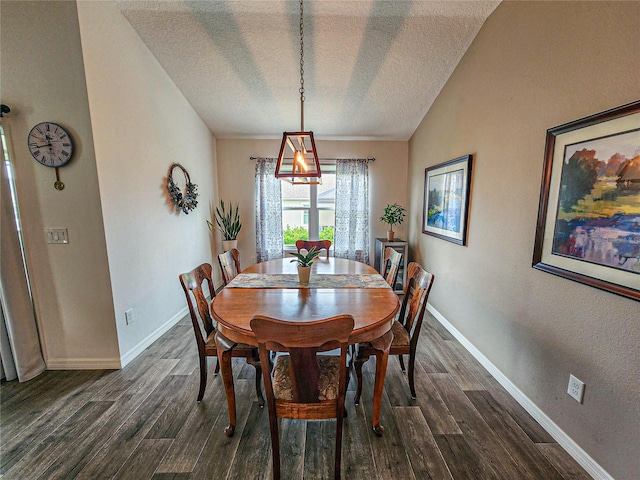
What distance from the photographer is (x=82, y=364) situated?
2.15 meters

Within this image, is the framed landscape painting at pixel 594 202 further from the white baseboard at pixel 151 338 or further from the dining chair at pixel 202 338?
the white baseboard at pixel 151 338

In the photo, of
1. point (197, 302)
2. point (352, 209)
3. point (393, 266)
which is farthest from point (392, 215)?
point (197, 302)

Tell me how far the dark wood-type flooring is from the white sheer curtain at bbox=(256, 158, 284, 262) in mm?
2487

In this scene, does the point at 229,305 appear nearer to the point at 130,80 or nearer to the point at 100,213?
the point at 100,213

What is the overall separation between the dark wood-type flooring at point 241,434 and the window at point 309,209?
2.78m

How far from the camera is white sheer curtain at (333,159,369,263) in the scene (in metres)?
4.29

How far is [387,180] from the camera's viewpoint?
4.37 meters

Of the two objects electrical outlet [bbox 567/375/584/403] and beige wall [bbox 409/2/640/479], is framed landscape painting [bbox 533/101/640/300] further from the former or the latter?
electrical outlet [bbox 567/375/584/403]

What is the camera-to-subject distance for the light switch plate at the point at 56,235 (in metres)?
1.98

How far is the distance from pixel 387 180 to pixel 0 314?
451 centimetres

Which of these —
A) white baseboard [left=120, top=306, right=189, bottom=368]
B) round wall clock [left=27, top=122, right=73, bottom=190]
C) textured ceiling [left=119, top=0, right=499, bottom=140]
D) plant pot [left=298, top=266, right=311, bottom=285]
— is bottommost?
white baseboard [left=120, top=306, right=189, bottom=368]

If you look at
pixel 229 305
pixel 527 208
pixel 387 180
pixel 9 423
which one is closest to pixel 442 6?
pixel 527 208

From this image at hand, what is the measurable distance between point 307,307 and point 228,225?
305cm

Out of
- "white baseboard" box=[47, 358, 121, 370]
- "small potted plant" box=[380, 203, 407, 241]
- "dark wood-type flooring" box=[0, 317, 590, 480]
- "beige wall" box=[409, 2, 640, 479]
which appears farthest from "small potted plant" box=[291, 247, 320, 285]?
"small potted plant" box=[380, 203, 407, 241]
